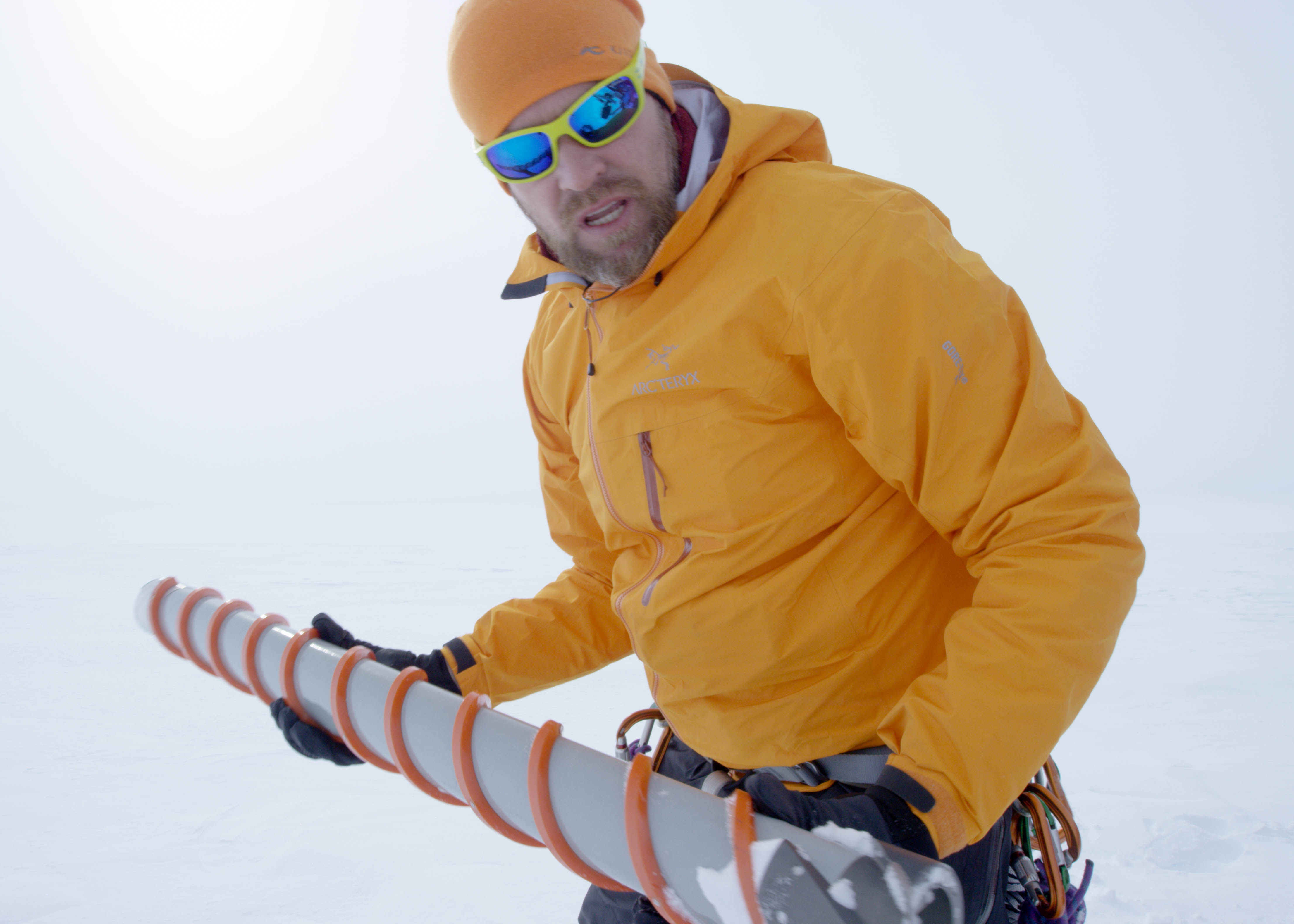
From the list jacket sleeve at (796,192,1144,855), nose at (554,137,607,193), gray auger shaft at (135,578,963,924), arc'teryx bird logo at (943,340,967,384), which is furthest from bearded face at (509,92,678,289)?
gray auger shaft at (135,578,963,924)

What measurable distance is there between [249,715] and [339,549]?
4.09m

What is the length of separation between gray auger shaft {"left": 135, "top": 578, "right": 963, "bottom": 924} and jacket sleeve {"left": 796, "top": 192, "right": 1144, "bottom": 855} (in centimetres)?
14

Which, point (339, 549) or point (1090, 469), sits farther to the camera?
point (339, 549)

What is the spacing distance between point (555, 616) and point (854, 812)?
907mm

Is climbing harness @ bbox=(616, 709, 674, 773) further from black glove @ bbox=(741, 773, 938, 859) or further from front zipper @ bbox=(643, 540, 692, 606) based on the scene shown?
black glove @ bbox=(741, 773, 938, 859)

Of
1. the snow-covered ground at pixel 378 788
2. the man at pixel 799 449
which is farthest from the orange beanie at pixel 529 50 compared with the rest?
the snow-covered ground at pixel 378 788

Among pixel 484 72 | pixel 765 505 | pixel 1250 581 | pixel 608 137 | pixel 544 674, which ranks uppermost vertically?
pixel 484 72

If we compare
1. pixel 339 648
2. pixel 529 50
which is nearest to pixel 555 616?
pixel 339 648

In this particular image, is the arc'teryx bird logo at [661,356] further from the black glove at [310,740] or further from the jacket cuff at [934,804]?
the black glove at [310,740]

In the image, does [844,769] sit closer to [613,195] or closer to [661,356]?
[661,356]

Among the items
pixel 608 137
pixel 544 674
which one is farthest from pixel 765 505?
pixel 544 674

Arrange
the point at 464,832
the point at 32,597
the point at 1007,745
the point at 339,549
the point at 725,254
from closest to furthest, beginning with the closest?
the point at 1007,745, the point at 725,254, the point at 464,832, the point at 32,597, the point at 339,549

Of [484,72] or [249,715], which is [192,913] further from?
[484,72]

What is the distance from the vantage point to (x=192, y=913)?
204 centimetres
